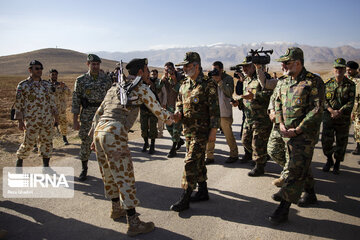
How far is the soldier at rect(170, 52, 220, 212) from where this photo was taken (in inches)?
156

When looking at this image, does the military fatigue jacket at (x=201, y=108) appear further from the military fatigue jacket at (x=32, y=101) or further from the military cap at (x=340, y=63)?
the military fatigue jacket at (x=32, y=101)

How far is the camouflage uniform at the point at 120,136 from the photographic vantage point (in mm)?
3289

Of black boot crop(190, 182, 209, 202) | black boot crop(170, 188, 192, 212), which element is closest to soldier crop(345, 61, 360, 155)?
black boot crop(190, 182, 209, 202)

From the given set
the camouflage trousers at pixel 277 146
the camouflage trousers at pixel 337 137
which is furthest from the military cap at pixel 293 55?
the camouflage trousers at pixel 337 137

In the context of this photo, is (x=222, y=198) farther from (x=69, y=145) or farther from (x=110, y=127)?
(x=69, y=145)

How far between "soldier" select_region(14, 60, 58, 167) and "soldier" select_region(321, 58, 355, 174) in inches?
235

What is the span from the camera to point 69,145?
7.94m

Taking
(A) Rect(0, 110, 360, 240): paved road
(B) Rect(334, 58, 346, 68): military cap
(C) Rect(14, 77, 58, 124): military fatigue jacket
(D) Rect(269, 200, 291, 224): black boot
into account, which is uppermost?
(B) Rect(334, 58, 346, 68): military cap

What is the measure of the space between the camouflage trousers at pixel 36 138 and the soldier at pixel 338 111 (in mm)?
5947

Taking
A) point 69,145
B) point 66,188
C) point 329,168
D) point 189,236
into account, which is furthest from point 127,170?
Answer: point 69,145

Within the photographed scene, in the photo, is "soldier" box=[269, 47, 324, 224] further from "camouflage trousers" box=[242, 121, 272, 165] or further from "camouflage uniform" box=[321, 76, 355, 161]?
"camouflage uniform" box=[321, 76, 355, 161]

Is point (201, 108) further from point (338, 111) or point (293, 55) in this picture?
point (338, 111)

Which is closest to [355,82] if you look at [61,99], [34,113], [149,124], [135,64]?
[149,124]

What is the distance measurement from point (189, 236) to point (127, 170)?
1.20m
